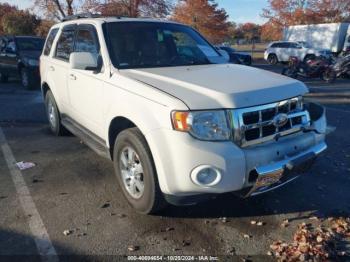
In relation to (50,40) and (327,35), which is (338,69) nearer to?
(50,40)

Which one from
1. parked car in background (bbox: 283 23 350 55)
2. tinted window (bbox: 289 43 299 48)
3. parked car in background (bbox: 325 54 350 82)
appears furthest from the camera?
parked car in background (bbox: 283 23 350 55)

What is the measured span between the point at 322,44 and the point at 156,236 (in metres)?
30.4

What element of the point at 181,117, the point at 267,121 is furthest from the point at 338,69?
the point at 181,117

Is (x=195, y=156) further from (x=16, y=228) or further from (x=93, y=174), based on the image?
(x=93, y=174)

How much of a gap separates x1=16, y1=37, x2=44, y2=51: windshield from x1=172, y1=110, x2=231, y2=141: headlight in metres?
11.8

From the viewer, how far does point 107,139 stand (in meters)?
4.34

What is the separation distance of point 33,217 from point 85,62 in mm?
1761

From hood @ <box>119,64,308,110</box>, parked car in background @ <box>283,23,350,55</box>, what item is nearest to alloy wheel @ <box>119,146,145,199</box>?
hood @ <box>119,64,308,110</box>

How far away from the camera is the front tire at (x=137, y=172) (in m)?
3.53

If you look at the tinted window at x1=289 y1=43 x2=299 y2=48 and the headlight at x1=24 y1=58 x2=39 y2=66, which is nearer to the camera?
the headlight at x1=24 y1=58 x2=39 y2=66

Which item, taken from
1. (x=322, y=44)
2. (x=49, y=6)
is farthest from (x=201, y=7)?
(x=49, y=6)

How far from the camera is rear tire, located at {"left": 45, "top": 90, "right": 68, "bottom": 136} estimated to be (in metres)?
6.33

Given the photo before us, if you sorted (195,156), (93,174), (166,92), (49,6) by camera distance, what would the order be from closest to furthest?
(195,156) < (166,92) < (93,174) < (49,6)

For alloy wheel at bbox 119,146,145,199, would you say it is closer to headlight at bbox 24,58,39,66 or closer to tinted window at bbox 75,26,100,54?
tinted window at bbox 75,26,100,54
